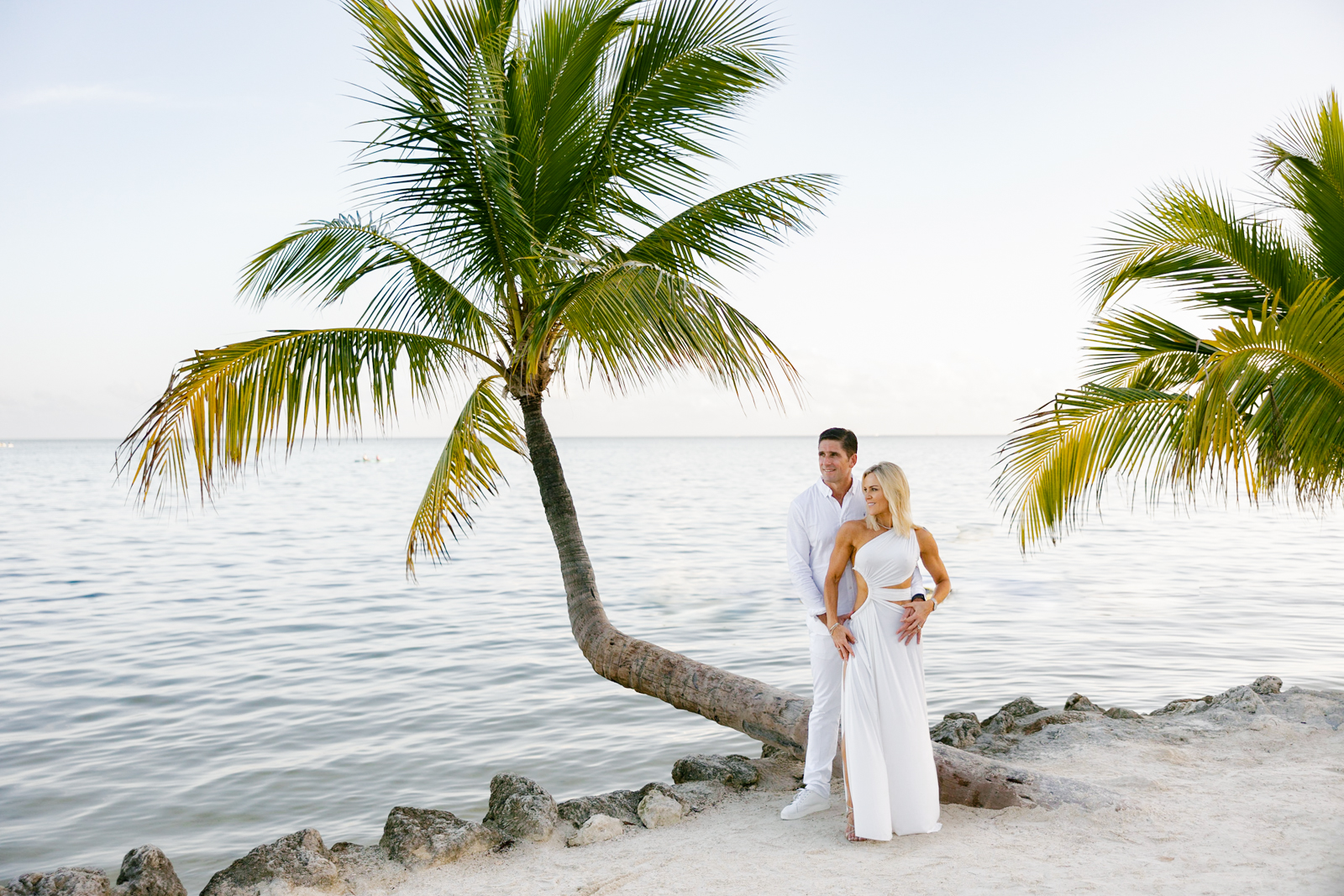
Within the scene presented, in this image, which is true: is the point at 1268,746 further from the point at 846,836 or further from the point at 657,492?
the point at 657,492

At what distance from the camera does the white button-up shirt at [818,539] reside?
209 inches

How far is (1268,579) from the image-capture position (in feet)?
58.2

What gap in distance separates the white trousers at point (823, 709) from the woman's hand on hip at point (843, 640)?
0.71 feet

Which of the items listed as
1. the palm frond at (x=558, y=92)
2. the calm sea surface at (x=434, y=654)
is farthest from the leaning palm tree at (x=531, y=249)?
the calm sea surface at (x=434, y=654)

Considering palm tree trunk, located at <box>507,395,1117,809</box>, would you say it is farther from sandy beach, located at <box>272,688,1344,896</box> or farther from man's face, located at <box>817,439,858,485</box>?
man's face, located at <box>817,439,858,485</box>

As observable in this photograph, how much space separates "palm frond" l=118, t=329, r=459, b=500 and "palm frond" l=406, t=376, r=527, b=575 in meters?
0.46

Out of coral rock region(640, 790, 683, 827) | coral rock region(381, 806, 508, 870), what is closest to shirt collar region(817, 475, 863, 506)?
coral rock region(640, 790, 683, 827)

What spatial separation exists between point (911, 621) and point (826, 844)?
1.30 metres

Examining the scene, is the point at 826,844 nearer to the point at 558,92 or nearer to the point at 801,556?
the point at 801,556

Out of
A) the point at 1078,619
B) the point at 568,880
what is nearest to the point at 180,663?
the point at 568,880

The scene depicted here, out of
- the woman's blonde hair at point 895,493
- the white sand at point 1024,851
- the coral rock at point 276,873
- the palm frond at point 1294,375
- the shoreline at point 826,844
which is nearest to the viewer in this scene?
the white sand at point 1024,851

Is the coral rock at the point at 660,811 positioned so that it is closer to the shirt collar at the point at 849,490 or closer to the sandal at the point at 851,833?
the sandal at the point at 851,833

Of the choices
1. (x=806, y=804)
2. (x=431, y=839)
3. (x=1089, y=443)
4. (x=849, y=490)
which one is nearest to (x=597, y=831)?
(x=431, y=839)

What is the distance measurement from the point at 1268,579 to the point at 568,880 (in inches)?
710
